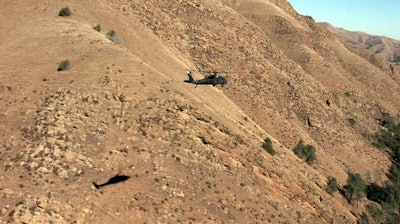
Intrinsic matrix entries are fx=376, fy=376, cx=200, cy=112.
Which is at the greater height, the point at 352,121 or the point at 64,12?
the point at 64,12

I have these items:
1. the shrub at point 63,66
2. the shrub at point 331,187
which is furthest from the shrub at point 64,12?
the shrub at point 331,187

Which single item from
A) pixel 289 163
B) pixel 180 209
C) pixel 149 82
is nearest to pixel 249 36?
pixel 289 163

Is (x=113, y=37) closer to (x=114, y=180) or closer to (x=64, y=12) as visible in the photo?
(x=64, y=12)

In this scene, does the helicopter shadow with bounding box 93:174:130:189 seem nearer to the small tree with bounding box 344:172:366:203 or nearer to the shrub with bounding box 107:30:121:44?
the shrub with bounding box 107:30:121:44

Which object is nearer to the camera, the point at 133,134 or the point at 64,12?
the point at 133,134

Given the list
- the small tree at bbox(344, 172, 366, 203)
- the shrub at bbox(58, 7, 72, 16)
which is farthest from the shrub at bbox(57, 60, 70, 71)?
the small tree at bbox(344, 172, 366, 203)

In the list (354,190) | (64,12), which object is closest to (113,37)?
(64,12)
